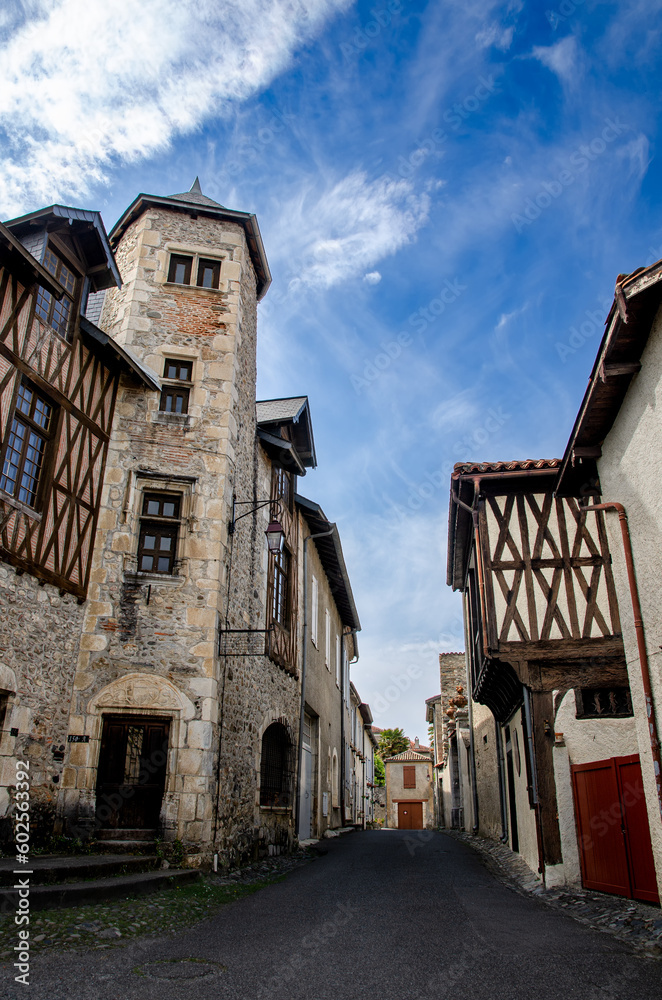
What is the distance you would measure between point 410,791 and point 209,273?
34.0m

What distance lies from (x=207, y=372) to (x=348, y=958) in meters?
8.08

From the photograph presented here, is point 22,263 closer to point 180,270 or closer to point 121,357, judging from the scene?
point 121,357

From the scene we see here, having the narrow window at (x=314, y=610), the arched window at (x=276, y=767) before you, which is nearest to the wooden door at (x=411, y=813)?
the narrow window at (x=314, y=610)

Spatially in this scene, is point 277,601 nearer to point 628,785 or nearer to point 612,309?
point 628,785

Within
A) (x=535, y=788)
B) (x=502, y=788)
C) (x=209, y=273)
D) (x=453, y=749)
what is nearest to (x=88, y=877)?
(x=535, y=788)

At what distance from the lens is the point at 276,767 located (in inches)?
468

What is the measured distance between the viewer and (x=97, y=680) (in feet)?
28.4

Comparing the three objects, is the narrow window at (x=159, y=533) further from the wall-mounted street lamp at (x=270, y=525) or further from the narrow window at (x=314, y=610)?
the narrow window at (x=314, y=610)

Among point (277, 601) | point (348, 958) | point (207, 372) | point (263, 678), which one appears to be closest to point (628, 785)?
point (348, 958)

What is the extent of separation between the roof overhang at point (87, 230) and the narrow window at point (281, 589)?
537 cm

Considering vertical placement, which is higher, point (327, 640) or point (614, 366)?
point (614, 366)

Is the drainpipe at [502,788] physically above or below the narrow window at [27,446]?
below

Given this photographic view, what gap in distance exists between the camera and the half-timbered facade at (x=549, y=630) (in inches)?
331

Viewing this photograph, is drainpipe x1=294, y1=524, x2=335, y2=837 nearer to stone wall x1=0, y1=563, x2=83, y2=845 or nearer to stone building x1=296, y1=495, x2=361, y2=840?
stone building x1=296, y1=495, x2=361, y2=840
